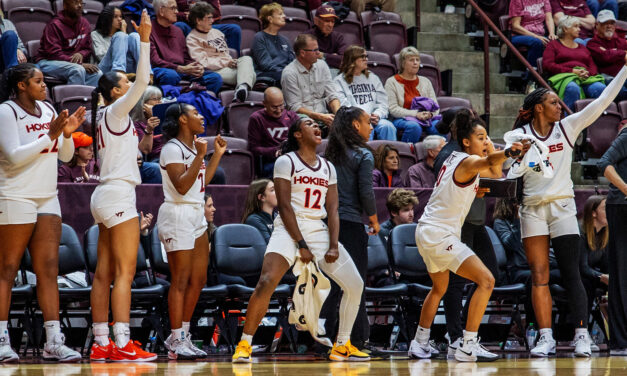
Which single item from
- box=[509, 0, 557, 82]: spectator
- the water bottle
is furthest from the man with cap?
the water bottle

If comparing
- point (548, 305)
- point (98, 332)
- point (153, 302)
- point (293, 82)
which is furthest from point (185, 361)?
point (293, 82)

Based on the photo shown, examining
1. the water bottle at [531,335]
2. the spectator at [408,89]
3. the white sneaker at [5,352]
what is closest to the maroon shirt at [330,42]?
the spectator at [408,89]

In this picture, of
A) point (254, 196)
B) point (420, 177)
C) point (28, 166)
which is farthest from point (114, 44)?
point (28, 166)

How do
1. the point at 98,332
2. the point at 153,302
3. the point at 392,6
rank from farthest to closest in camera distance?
the point at 392,6 < the point at 153,302 < the point at 98,332

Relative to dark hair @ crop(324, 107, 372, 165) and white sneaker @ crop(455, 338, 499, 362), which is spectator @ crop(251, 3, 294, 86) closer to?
dark hair @ crop(324, 107, 372, 165)

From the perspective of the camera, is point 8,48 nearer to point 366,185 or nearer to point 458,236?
point 366,185

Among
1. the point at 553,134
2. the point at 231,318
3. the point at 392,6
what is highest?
the point at 392,6

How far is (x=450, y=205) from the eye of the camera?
6.21 metres

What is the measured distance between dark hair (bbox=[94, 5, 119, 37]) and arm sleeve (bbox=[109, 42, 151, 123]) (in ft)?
13.1

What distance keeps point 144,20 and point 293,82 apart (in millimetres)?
3736

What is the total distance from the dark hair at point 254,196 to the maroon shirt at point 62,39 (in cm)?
308

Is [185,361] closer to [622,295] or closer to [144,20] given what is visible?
[144,20]

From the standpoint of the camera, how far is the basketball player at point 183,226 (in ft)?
20.6

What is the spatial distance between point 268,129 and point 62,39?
8.23 ft
